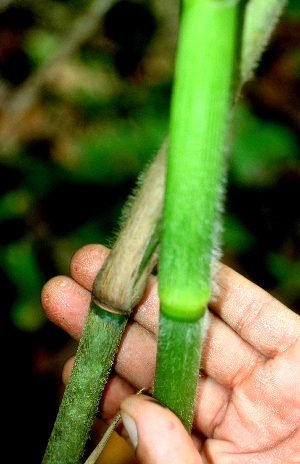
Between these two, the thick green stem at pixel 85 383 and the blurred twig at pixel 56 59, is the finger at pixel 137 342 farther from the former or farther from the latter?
the blurred twig at pixel 56 59

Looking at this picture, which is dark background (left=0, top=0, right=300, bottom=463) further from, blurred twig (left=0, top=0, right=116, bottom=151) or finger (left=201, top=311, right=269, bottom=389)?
finger (left=201, top=311, right=269, bottom=389)

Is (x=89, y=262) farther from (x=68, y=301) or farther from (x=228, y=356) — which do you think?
(x=228, y=356)

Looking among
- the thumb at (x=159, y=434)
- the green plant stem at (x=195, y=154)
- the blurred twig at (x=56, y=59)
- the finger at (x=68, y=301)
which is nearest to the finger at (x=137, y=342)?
the finger at (x=68, y=301)

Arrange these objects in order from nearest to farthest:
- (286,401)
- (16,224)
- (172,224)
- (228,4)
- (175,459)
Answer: (228,4) < (172,224) < (175,459) < (286,401) < (16,224)

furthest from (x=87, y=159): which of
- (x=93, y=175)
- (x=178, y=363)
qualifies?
(x=178, y=363)

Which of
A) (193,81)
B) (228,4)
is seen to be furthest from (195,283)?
(228,4)

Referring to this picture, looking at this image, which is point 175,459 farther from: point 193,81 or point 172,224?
point 193,81
